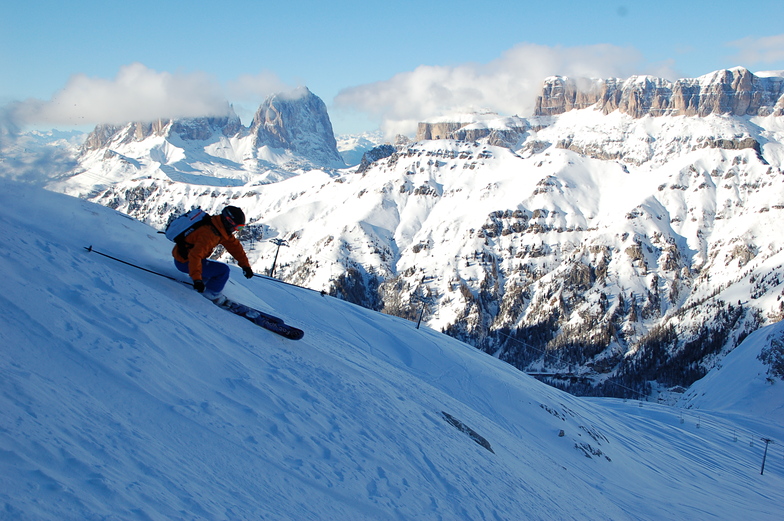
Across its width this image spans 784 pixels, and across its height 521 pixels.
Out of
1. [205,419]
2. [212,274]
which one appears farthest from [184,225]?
[205,419]

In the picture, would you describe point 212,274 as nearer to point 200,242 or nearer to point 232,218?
point 200,242

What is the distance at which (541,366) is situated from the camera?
18888cm

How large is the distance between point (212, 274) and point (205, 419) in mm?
5708

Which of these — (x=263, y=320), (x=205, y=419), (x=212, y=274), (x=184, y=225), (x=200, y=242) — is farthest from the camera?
(x=212, y=274)

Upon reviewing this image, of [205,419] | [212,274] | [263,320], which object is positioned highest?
[212,274]

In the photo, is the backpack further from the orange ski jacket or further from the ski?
the ski

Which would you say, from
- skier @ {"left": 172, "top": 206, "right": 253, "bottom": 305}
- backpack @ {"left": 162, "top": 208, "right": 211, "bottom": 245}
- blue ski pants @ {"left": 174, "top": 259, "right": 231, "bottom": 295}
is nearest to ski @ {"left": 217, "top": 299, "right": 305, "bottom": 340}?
skier @ {"left": 172, "top": 206, "right": 253, "bottom": 305}

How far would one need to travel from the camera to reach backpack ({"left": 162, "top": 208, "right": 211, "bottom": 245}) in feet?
34.2

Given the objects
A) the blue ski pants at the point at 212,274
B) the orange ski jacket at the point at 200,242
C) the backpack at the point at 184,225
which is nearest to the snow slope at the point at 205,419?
the blue ski pants at the point at 212,274

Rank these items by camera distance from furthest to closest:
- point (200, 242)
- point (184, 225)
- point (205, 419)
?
point (184, 225) → point (200, 242) → point (205, 419)

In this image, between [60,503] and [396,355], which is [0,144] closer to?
[60,503]

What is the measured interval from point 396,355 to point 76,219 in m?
10.3

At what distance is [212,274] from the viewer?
37.4ft

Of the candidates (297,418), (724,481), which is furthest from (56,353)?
(724,481)
